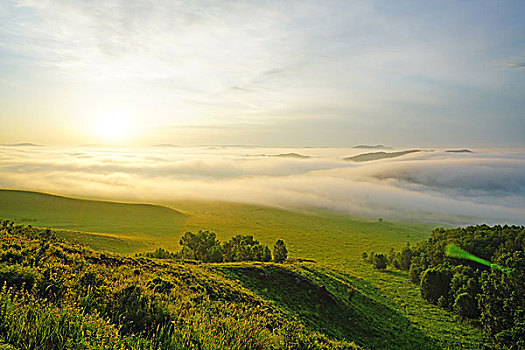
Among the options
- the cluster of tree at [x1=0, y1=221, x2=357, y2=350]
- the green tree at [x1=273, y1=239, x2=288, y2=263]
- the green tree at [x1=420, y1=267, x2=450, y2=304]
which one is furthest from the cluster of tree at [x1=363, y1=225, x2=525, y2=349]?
the cluster of tree at [x1=0, y1=221, x2=357, y2=350]

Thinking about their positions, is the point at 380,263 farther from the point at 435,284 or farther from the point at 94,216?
the point at 94,216

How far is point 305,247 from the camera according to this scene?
317 ft

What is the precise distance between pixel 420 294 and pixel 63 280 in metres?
58.0

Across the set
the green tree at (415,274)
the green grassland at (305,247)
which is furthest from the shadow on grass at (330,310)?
the green tree at (415,274)

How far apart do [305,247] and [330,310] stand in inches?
2793

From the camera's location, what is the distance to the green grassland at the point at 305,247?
2698 cm

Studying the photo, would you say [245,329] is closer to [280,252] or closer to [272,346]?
[272,346]

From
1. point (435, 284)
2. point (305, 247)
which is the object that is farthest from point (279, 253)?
point (305, 247)

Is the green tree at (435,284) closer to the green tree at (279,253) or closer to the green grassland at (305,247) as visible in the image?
the green grassland at (305,247)

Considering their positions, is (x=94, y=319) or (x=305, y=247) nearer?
(x=94, y=319)

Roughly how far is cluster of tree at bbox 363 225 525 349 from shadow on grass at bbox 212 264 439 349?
856cm

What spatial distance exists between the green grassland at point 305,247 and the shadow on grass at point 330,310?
13 cm

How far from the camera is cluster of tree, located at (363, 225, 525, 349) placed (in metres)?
31.2

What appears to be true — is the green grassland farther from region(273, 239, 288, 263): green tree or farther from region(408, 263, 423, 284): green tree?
region(273, 239, 288, 263): green tree
